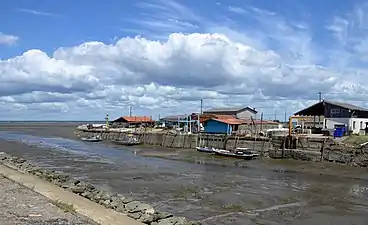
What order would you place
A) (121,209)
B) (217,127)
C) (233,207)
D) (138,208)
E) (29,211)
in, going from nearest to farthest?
(29,211) < (121,209) < (138,208) < (233,207) < (217,127)

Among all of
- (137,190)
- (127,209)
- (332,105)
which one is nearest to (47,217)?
(127,209)

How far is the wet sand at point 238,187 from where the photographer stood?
20312mm

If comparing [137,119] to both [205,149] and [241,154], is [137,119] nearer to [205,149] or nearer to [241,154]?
[205,149]

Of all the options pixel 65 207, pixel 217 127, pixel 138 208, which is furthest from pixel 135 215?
pixel 217 127

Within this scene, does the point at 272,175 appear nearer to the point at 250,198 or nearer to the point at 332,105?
the point at 250,198

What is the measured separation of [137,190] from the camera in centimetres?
2658

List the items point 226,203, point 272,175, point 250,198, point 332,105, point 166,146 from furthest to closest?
point 166,146, point 332,105, point 272,175, point 250,198, point 226,203

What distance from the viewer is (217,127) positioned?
63.2 meters

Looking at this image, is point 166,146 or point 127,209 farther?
point 166,146

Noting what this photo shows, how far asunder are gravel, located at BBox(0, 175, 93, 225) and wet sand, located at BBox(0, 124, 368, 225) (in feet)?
21.9

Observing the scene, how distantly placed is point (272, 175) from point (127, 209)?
2005 cm

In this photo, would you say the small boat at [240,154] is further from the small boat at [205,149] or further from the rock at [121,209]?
the rock at [121,209]

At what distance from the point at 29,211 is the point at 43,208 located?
602 mm

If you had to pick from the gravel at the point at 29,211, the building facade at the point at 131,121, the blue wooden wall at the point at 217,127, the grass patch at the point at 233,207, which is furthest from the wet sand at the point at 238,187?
the building facade at the point at 131,121
